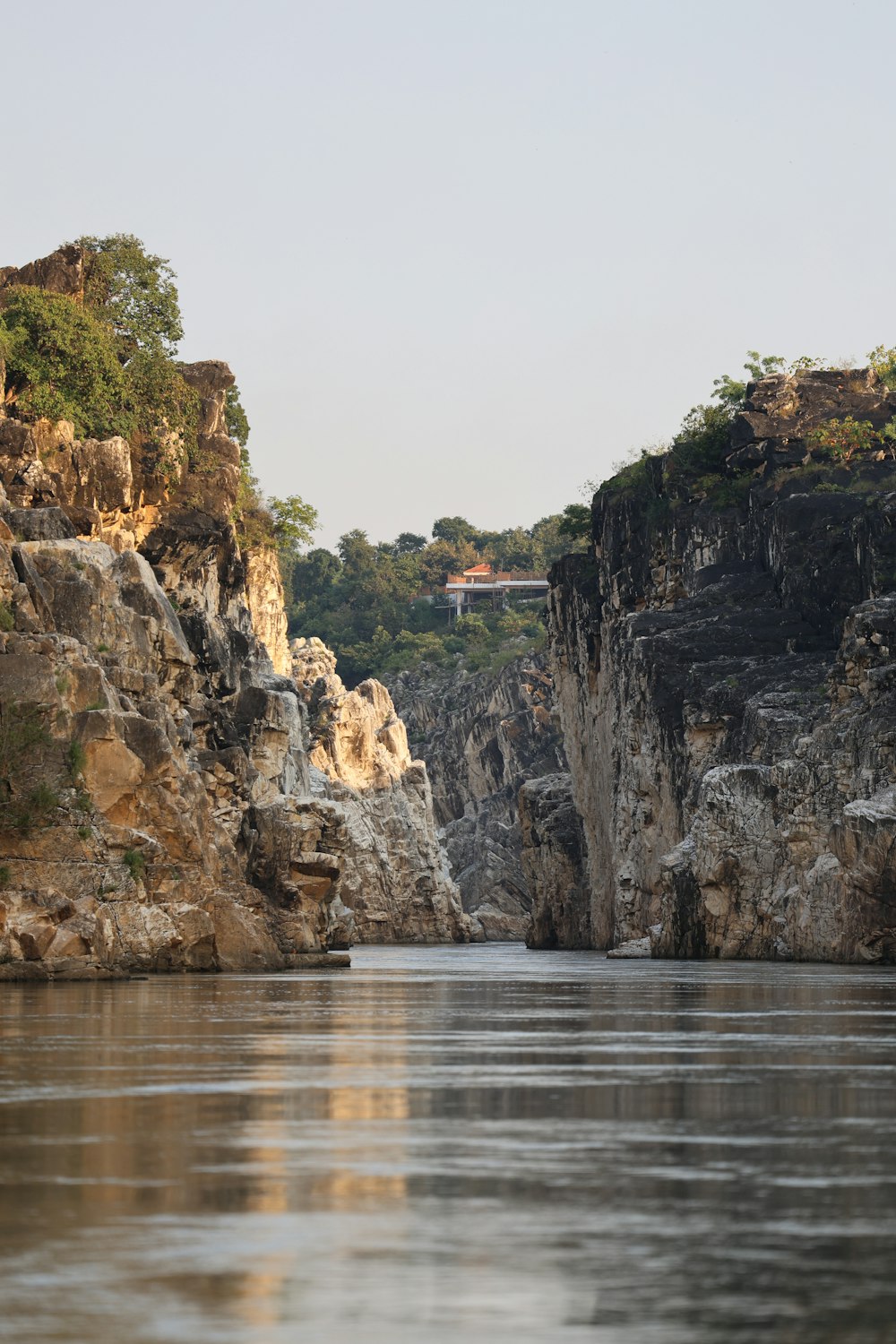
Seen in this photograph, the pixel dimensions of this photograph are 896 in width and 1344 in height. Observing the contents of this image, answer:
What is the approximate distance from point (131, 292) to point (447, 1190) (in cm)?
8653

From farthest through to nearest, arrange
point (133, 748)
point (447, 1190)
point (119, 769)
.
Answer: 1. point (133, 748)
2. point (119, 769)
3. point (447, 1190)

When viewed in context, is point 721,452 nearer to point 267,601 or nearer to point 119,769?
point 267,601

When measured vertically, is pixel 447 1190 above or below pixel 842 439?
below

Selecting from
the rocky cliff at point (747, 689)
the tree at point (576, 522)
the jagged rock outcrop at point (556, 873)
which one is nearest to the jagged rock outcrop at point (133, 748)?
the rocky cliff at point (747, 689)

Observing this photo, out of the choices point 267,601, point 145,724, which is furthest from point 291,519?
point 145,724

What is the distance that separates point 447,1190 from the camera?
873 cm

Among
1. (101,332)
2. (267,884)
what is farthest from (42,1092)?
(101,332)

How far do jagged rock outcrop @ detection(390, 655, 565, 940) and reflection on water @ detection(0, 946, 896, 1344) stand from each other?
142 m

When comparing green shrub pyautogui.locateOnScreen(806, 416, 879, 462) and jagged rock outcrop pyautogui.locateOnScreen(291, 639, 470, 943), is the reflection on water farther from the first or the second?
jagged rock outcrop pyautogui.locateOnScreen(291, 639, 470, 943)

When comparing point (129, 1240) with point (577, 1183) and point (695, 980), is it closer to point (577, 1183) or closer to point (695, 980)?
point (577, 1183)

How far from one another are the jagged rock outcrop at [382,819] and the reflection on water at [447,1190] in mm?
116269

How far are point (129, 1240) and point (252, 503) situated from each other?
10093 cm

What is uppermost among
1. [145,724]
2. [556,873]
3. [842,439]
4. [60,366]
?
[842,439]

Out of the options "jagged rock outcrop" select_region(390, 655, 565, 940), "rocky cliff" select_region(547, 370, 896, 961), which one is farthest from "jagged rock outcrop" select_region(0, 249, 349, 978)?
"jagged rock outcrop" select_region(390, 655, 565, 940)
